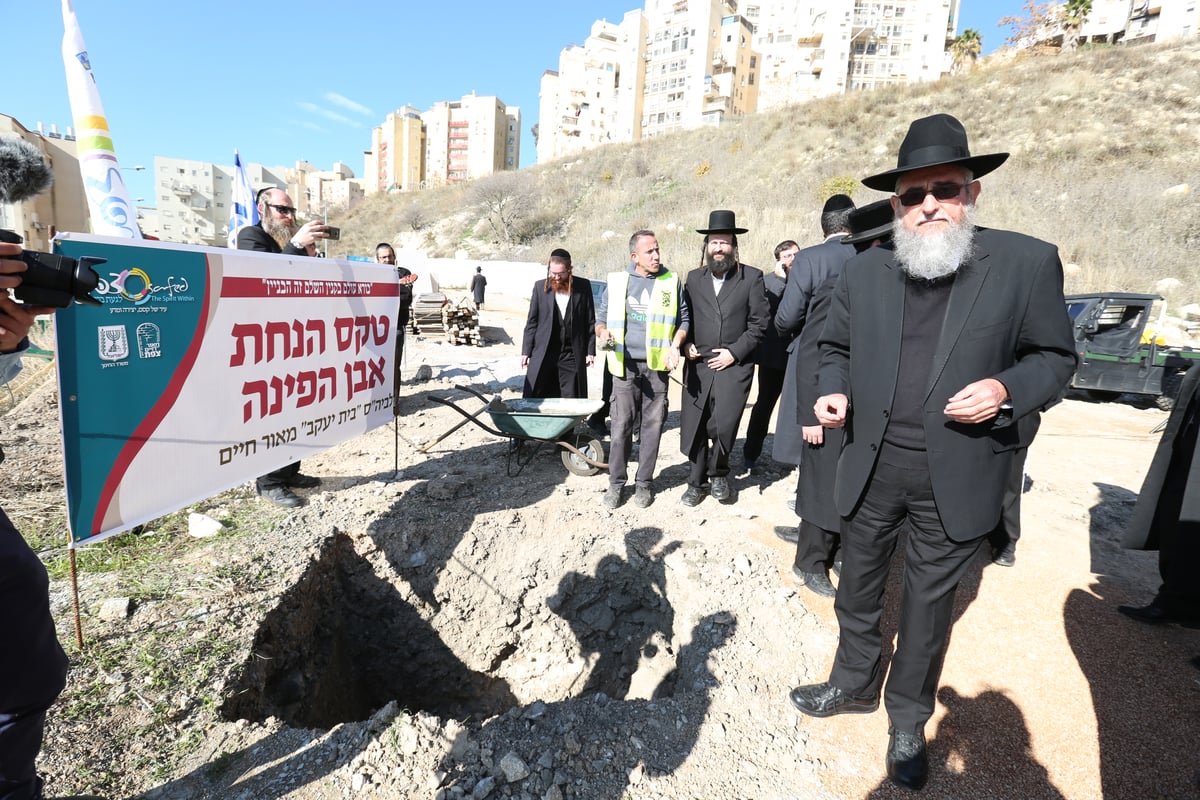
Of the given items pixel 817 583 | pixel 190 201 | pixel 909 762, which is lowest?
pixel 909 762

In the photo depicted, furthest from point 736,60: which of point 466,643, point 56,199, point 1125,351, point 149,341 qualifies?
point 149,341

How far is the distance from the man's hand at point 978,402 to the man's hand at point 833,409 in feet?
1.20

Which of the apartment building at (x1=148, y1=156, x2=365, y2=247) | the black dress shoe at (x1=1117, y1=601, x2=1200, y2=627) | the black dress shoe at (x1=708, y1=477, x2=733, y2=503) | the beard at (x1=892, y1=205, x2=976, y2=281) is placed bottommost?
the black dress shoe at (x1=1117, y1=601, x2=1200, y2=627)

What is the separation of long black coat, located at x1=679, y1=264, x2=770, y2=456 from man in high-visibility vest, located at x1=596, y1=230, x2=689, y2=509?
17 cm

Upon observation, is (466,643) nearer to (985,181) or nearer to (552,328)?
(552,328)

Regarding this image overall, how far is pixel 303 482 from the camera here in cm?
472

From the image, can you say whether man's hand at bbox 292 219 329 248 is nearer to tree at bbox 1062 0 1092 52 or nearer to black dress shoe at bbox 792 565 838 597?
black dress shoe at bbox 792 565 838 597

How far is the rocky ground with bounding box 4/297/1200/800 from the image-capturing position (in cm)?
218

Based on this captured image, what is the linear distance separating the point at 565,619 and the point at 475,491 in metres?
1.43

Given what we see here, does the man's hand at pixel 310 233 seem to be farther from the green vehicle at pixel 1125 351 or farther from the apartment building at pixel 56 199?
the apartment building at pixel 56 199

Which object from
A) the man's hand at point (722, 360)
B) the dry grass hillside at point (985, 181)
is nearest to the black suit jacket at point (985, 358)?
the man's hand at point (722, 360)

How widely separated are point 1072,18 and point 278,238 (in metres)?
51.8

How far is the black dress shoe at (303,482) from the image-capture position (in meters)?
4.63

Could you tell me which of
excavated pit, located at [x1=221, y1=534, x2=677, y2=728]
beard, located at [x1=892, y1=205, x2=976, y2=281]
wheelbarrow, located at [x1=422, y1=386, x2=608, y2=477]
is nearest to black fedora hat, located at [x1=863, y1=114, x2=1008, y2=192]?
beard, located at [x1=892, y1=205, x2=976, y2=281]
